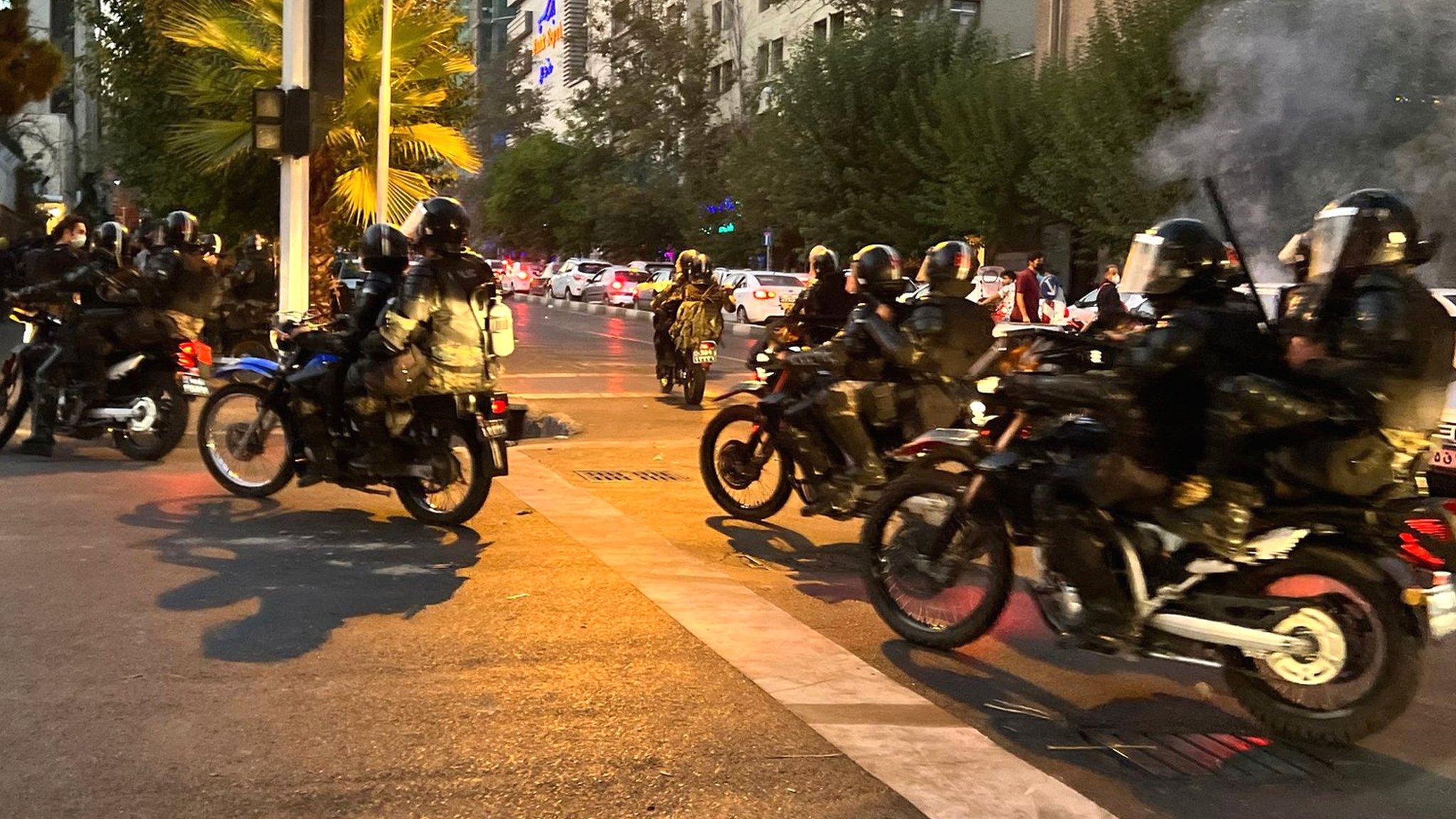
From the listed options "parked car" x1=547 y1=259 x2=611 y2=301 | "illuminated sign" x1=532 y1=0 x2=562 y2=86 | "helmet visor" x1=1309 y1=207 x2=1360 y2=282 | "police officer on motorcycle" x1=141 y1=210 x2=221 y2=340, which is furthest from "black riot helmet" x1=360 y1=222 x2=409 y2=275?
"illuminated sign" x1=532 y1=0 x2=562 y2=86

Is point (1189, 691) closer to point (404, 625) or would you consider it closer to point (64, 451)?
point (404, 625)

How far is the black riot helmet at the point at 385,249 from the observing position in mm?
8531

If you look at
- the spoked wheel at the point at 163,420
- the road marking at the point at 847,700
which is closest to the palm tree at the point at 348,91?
the spoked wheel at the point at 163,420

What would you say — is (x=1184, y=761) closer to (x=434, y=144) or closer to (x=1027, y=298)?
(x=434, y=144)

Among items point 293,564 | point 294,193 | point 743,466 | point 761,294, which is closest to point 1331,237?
point 743,466

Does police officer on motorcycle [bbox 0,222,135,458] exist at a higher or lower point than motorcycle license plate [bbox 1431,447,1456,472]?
higher

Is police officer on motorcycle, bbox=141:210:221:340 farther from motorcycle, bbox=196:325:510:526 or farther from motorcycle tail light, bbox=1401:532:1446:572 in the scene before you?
motorcycle tail light, bbox=1401:532:1446:572

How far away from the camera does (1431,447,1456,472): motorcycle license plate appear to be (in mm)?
9695

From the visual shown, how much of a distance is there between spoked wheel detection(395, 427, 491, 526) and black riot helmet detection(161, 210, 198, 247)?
3.64 metres

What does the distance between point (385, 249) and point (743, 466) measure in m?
2.40

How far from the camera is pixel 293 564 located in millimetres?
7379

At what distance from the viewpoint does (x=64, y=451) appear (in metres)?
11.0

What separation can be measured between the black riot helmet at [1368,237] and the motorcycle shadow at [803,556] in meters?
2.56

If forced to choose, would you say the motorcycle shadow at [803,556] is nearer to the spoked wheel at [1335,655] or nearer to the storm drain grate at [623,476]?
the storm drain grate at [623,476]
